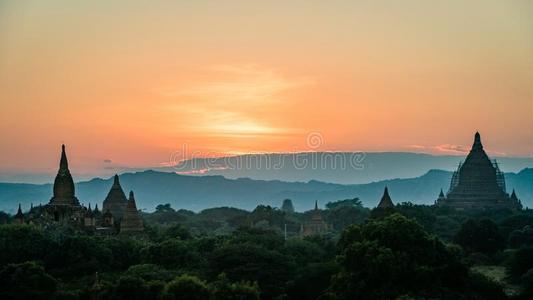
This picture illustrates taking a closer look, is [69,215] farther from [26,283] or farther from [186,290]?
[186,290]

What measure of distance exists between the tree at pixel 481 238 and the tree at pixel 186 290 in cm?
3470

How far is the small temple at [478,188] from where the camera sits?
392ft

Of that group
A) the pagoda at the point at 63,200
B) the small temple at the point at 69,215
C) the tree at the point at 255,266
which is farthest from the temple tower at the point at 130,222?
the tree at the point at 255,266

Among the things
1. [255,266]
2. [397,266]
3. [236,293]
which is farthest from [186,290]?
[255,266]

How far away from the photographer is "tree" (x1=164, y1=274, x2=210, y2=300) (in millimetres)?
39031

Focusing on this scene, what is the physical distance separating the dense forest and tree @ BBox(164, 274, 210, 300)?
0.15 feet

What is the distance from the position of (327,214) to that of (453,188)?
19.2 meters

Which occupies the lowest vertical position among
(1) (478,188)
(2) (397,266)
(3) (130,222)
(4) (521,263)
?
(4) (521,263)

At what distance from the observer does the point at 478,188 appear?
395 feet

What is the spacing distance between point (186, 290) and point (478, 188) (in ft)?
287

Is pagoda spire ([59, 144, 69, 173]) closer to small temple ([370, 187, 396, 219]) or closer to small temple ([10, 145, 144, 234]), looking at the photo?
small temple ([10, 145, 144, 234])

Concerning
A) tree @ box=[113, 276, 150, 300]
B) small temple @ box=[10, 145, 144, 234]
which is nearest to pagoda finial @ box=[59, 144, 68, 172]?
small temple @ box=[10, 145, 144, 234]

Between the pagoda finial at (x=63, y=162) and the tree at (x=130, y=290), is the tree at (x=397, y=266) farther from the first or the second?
the pagoda finial at (x=63, y=162)

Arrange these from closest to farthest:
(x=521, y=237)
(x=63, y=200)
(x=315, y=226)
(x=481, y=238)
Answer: (x=481, y=238) → (x=521, y=237) → (x=63, y=200) → (x=315, y=226)
